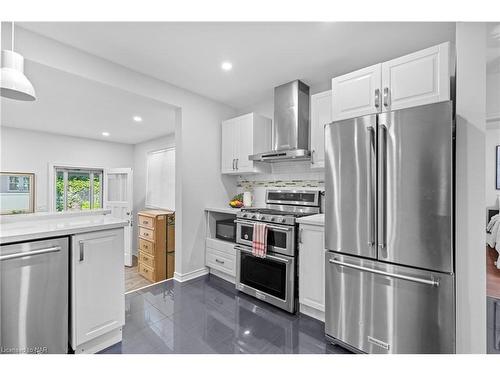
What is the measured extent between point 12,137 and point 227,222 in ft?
14.0

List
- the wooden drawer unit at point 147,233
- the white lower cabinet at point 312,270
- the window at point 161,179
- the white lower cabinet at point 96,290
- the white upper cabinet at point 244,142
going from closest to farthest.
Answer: the white lower cabinet at point 96,290 → the white lower cabinet at point 312,270 → the white upper cabinet at point 244,142 → the wooden drawer unit at point 147,233 → the window at point 161,179

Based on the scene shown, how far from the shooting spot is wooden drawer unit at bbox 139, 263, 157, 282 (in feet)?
11.1

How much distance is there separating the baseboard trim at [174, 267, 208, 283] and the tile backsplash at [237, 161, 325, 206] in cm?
119

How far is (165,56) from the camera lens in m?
2.27

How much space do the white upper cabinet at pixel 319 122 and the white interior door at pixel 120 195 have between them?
372cm

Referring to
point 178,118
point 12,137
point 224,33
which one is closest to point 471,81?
point 224,33

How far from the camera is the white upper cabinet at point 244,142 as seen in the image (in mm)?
3180

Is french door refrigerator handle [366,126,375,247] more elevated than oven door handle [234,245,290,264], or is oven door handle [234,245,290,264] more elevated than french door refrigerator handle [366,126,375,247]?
french door refrigerator handle [366,126,375,247]

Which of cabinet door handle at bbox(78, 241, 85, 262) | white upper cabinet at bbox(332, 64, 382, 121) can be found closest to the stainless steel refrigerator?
white upper cabinet at bbox(332, 64, 382, 121)

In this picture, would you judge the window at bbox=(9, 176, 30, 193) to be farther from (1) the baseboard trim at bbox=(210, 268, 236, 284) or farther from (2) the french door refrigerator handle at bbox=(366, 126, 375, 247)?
(2) the french door refrigerator handle at bbox=(366, 126, 375, 247)

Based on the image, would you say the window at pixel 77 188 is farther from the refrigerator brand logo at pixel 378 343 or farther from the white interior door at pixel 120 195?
the refrigerator brand logo at pixel 378 343

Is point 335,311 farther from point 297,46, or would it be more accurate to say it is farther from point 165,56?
point 165,56

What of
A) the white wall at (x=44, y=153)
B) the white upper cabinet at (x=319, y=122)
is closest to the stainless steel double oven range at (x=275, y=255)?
the white upper cabinet at (x=319, y=122)

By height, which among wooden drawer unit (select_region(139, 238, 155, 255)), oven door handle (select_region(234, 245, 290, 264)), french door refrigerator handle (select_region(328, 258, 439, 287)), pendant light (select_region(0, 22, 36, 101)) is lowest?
wooden drawer unit (select_region(139, 238, 155, 255))
